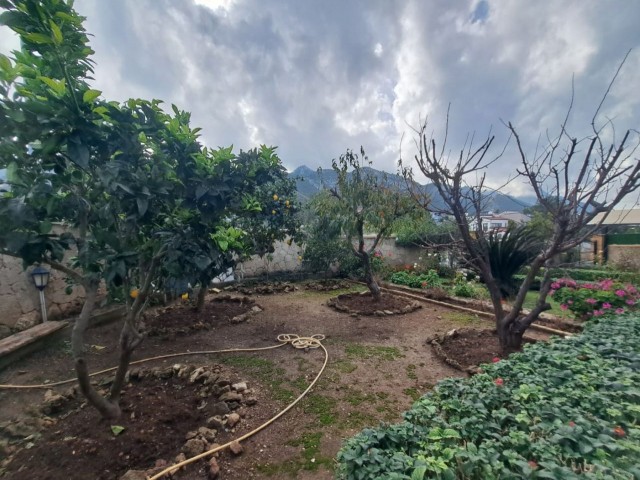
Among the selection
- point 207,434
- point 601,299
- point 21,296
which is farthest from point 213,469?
point 601,299

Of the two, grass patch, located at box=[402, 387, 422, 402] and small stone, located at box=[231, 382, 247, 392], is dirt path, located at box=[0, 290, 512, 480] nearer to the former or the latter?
grass patch, located at box=[402, 387, 422, 402]

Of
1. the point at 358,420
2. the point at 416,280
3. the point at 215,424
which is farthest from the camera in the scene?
the point at 416,280

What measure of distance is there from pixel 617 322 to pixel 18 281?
7.34 metres

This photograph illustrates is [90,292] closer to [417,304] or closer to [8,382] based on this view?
[8,382]

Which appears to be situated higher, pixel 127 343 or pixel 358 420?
pixel 127 343

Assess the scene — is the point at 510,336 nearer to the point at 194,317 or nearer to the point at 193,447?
the point at 193,447

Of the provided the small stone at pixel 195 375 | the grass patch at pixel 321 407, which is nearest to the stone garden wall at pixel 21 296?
the small stone at pixel 195 375

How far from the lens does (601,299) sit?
4.16 m

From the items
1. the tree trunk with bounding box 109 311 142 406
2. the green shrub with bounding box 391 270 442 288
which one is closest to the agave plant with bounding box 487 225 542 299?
the green shrub with bounding box 391 270 442 288

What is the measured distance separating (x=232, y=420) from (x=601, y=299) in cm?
518

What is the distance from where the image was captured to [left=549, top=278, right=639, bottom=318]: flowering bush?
390 cm

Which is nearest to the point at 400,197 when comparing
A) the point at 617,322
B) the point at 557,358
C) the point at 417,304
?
the point at 417,304

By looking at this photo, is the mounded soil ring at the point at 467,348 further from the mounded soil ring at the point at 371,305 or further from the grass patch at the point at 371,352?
the mounded soil ring at the point at 371,305

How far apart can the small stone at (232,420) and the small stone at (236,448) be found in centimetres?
25
